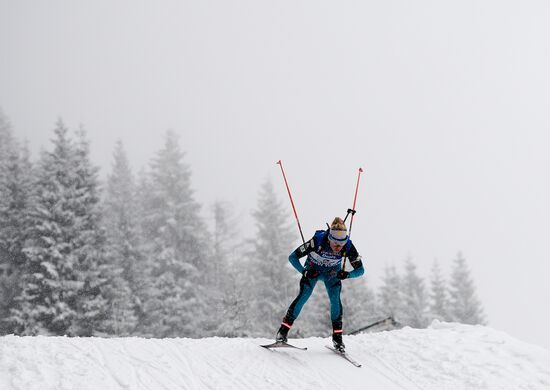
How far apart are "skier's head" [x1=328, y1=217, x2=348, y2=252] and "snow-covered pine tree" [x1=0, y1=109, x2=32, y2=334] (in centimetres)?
1683

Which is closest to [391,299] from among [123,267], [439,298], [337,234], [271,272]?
[439,298]

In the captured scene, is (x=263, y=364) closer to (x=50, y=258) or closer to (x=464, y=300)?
(x=50, y=258)

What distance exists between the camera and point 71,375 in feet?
23.2

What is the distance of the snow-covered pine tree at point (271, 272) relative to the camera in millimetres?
27119

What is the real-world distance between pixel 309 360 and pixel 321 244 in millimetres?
2119

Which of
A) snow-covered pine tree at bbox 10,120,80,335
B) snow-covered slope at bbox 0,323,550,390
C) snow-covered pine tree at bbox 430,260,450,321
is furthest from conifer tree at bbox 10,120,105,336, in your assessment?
snow-covered pine tree at bbox 430,260,450,321

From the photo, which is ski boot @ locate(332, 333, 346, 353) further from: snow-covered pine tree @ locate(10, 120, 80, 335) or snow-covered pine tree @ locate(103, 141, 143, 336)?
snow-covered pine tree @ locate(103, 141, 143, 336)

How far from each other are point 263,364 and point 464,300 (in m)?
29.7

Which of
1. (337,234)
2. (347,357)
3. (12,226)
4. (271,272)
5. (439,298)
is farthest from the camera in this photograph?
(439,298)

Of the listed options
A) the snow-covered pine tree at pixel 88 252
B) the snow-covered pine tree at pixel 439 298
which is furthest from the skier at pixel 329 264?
the snow-covered pine tree at pixel 439 298

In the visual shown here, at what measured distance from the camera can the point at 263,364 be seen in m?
8.57

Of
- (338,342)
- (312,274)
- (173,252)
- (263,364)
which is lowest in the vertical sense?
(263,364)

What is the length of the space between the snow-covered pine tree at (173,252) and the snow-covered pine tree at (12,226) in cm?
599

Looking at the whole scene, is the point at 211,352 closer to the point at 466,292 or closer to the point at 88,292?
the point at 88,292
